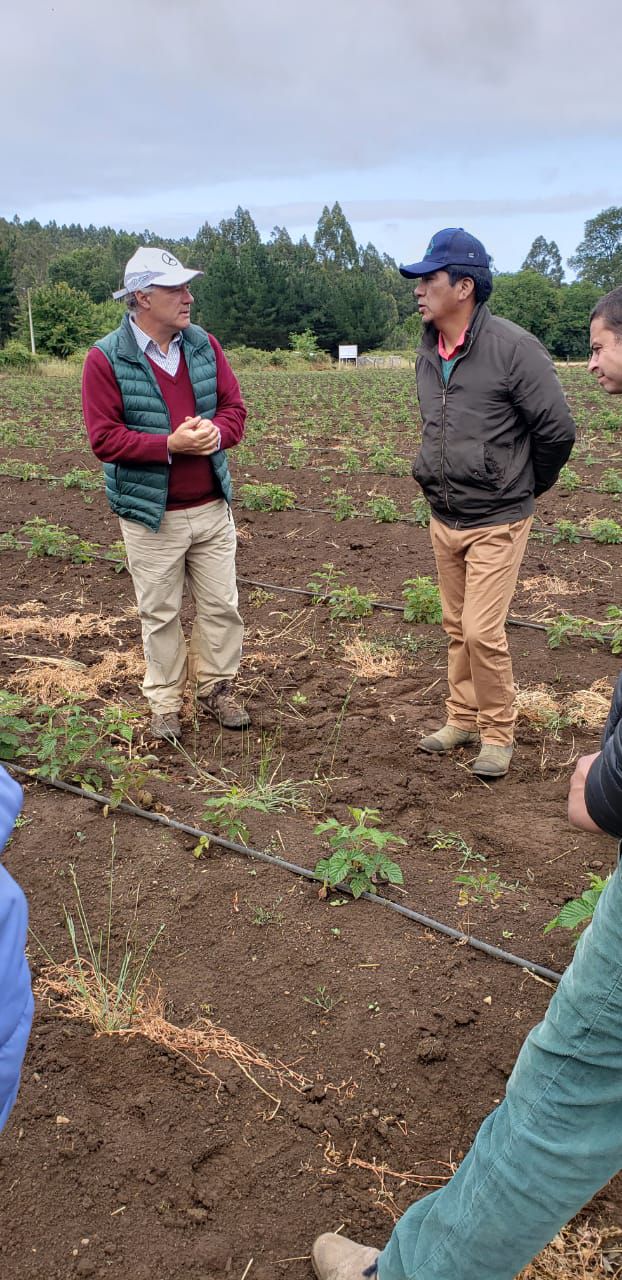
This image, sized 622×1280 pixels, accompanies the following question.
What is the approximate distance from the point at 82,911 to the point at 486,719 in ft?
6.31

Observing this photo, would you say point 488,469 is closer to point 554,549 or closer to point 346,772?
point 346,772

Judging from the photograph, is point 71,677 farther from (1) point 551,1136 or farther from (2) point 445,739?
(1) point 551,1136

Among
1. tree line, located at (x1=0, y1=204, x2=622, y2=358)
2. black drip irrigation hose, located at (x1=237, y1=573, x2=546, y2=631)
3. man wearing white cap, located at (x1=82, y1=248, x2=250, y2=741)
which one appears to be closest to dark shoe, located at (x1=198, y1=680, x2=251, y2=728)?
man wearing white cap, located at (x1=82, y1=248, x2=250, y2=741)

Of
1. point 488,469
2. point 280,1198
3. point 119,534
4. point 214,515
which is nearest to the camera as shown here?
point 280,1198

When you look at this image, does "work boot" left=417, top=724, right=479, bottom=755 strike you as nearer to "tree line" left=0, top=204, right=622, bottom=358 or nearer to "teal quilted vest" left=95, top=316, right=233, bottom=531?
"teal quilted vest" left=95, top=316, right=233, bottom=531

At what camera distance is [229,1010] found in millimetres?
2641

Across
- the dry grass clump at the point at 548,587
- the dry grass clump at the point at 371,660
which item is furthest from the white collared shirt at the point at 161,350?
the dry grass clump at the point at 548,587

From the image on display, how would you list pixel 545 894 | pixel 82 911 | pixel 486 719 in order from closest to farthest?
pixel 82 911
pixel 545 894
pixel 486 719

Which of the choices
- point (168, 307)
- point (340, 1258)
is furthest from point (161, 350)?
point (340, 1258)

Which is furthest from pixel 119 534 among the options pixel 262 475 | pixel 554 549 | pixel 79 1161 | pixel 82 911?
pixel 79 1161

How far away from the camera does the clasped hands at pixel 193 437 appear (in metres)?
3.97

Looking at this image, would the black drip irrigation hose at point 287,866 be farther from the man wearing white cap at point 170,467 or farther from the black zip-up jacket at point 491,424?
the black zip-up jacket at point 491,424

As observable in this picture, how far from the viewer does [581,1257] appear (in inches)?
77.7

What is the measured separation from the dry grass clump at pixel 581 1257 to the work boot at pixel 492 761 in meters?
2.12
